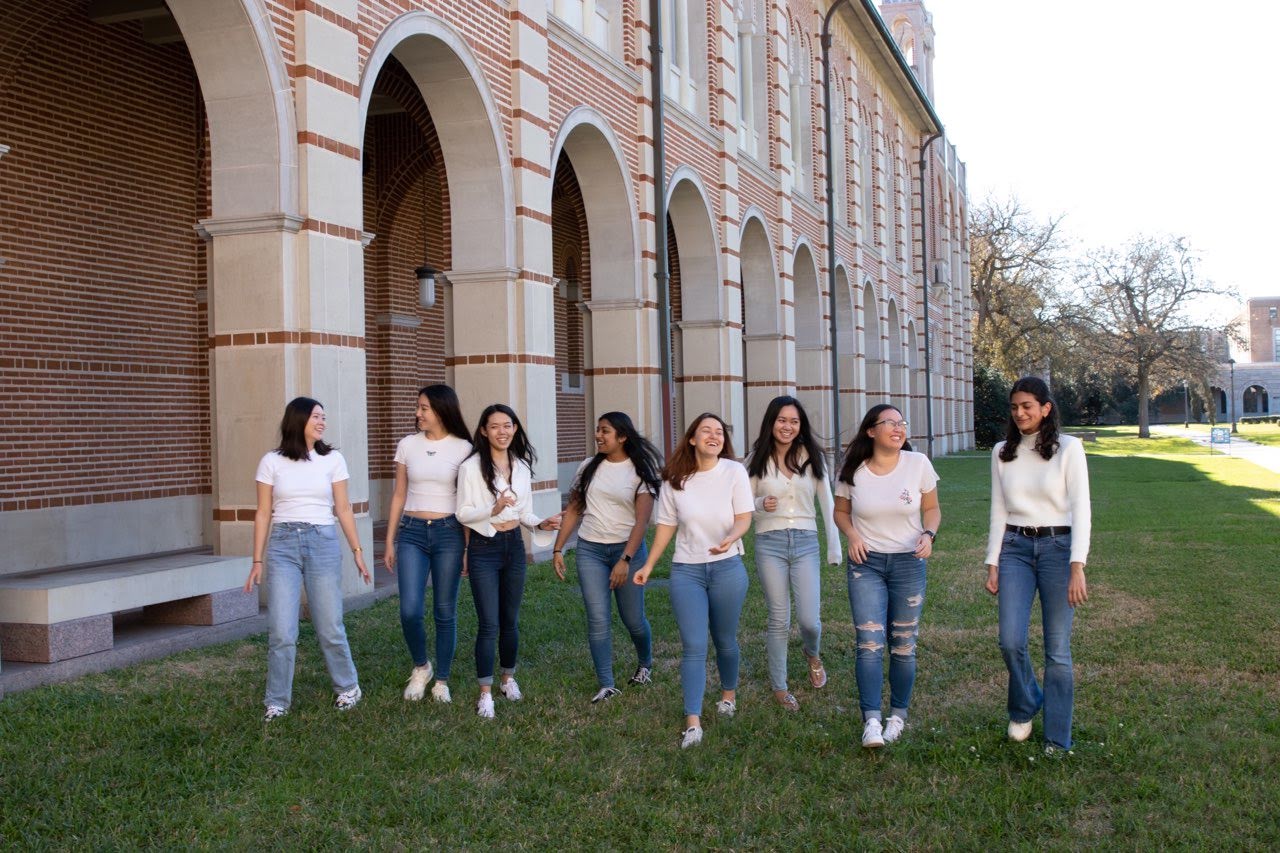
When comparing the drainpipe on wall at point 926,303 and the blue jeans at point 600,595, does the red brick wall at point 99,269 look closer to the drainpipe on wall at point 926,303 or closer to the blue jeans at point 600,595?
the blue jeans at point 600,595

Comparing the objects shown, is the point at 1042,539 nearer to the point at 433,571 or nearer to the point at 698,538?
the point at 698,538

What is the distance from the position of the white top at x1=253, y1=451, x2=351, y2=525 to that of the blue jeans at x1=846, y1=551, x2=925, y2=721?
9.11 ft

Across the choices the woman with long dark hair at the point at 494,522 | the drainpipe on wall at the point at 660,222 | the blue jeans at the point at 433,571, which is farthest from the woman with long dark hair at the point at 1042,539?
the drainpipe on wall at the point at 660,222

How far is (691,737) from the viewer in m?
5.74

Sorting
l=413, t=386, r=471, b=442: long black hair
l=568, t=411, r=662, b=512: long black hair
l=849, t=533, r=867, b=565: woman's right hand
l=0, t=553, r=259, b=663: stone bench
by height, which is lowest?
l=0, t=553, r=259, b=663: stone bench

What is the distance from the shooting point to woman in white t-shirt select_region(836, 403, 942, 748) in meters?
5.69

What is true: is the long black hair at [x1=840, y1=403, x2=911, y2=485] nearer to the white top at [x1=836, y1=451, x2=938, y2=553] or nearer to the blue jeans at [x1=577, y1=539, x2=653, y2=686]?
the white top at [x1=836, y1=451, x2=938, y2=553]

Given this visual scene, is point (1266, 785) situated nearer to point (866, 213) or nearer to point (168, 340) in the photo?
point (168, 340)

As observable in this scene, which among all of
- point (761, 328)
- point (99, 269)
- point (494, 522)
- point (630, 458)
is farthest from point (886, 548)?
point (761, 328)

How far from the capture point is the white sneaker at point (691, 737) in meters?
5.70

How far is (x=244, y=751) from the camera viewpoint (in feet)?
18.2

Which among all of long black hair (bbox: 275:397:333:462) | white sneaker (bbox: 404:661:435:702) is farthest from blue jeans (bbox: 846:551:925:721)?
long black hair (bbox: 275:397:333:462)

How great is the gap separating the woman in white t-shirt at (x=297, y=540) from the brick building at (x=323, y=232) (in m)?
2.59

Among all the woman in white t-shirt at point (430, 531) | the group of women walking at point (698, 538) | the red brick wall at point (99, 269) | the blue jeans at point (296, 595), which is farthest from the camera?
the red brick wall at point (99, 269)
